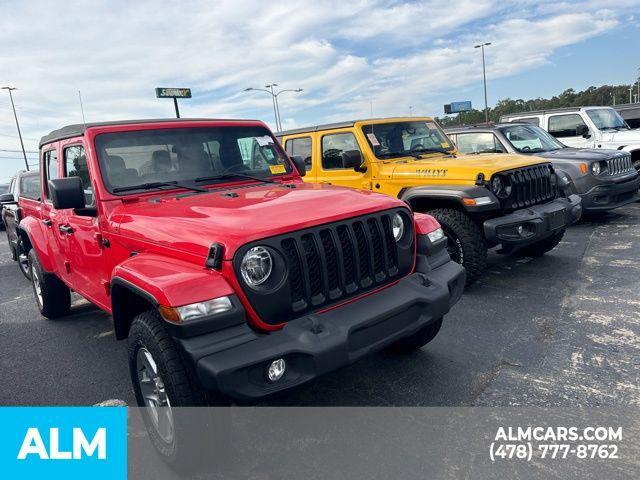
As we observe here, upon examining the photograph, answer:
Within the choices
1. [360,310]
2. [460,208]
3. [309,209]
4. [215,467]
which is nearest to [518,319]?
[460,208]

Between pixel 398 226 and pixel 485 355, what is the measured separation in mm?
1388

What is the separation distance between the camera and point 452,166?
17.2ft

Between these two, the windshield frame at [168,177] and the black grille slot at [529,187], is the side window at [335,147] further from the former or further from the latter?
the windshield frame at [168,177]

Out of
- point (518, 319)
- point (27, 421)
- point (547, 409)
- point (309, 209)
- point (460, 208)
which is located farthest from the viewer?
point (460, 208)

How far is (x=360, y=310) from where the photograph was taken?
2607 millimetres

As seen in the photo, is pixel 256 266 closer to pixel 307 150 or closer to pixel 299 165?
pixel 299 165

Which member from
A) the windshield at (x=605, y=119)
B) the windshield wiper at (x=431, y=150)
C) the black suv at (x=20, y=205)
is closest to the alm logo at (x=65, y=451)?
the black suv at (x=20, y=205)

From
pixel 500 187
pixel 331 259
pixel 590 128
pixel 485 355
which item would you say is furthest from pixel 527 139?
pixel 331 259

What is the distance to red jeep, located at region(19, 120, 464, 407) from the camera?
89.6 inches

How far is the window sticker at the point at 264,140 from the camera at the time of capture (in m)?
4.13

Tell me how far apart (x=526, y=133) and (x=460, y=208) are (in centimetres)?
393

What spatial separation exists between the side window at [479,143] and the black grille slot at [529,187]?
2.37 meters

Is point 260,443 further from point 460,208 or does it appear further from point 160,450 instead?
point 460,208

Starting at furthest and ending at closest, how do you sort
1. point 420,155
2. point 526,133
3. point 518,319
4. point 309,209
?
1. point 526,133
2. point 420,155
3. point 518,319
4. point 309,209
